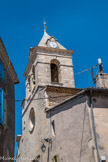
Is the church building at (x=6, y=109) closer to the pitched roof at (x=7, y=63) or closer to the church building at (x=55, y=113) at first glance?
the pitched roof at (x=7, y=63)

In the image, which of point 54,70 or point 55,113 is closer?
point 55,113

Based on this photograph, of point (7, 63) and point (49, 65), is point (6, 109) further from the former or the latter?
point (49, 65)

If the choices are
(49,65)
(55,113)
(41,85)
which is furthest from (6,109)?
(49,65)

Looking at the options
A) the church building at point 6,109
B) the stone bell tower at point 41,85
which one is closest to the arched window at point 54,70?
the stone bell tower at point 41,85

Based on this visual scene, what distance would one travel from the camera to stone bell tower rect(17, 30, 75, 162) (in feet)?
59.2

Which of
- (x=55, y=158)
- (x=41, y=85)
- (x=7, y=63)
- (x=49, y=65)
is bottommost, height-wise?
(x=55, y=158)

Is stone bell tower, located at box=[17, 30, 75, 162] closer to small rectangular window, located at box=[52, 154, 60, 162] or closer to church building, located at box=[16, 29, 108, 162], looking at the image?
church building, located at box=[16, 29, 108, 162]

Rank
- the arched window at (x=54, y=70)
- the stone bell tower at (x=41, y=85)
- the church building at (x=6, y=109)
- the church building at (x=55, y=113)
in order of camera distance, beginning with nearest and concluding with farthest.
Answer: the church building at (x=6, y=109) → the church building at (x=55, y=113) → the stone bell tower at (x=41, y=85) → the arched window at (x=54, y=70)

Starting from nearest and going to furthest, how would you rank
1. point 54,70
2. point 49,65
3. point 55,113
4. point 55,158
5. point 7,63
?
point 7,63 < point 55,158 < point 55,113 < point 49,65 < point 54,70

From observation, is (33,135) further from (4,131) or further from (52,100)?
(4,131)

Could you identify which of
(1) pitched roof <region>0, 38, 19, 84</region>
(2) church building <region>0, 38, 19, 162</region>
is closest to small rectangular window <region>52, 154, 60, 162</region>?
(2) church building <region>0, 38, 19, 162</region>

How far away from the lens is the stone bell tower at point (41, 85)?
18047 mm

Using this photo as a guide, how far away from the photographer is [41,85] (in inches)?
772

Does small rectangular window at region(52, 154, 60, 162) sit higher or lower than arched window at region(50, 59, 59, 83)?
lower
